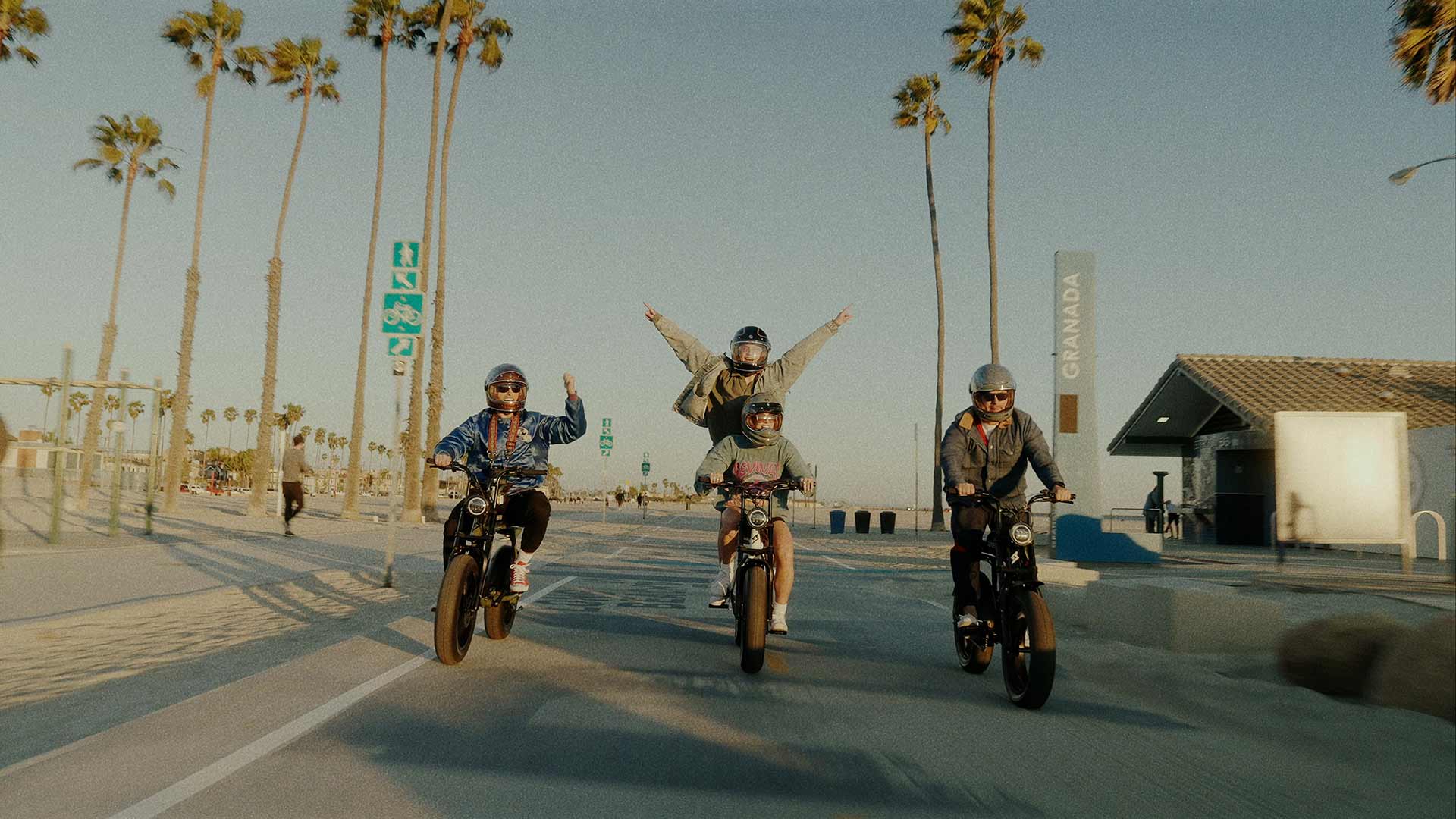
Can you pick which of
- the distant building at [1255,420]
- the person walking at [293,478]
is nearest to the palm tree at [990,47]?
the distant building at [1255,420]

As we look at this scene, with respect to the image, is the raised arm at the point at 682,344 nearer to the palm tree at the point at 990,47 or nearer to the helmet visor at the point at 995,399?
the helmet visor at the point at 995,399

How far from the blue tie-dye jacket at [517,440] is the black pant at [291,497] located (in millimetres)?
15262

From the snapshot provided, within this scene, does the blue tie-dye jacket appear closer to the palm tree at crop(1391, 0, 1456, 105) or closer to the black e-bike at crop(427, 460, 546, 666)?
the black e-bike at crop(427, 460, 546, 666)

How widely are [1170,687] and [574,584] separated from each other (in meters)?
7.73

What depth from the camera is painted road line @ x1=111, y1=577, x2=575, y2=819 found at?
3395 millimetres

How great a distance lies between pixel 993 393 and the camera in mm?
6500

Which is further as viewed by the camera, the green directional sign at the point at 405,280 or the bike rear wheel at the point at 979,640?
the green directional sign at the point at 405,280

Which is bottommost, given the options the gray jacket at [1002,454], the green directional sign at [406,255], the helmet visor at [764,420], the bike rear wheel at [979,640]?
the bike rear wheel at [979,640]

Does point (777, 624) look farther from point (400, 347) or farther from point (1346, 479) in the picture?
point (1346, 479)

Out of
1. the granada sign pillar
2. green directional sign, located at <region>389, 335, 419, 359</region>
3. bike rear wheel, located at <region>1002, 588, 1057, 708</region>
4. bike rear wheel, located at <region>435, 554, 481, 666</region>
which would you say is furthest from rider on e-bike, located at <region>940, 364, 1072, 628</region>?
the granada sign pillar

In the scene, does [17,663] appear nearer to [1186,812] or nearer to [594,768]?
[594,768]

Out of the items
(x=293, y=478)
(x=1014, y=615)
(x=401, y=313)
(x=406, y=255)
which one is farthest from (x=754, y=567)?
(x=293, y=478)

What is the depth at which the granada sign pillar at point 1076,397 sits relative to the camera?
713 inches

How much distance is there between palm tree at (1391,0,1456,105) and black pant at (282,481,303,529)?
21225mm
